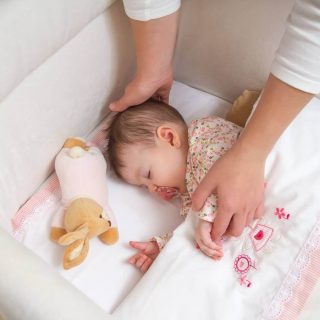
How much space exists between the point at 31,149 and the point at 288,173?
0.46m

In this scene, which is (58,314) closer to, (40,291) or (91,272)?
(40,291)

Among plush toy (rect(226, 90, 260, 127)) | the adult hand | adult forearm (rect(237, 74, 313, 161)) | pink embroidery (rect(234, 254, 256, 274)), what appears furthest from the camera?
plush toy (rect(226, 90, 260, 127))

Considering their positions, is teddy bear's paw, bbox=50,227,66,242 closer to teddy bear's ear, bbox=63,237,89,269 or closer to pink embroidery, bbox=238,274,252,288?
teddy bear's ear, bbox=63,237,89,269

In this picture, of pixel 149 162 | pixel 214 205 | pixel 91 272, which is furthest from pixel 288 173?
pixel 91 272

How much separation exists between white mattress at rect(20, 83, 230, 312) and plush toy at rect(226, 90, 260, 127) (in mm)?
222

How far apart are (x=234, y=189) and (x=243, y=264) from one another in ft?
0.48

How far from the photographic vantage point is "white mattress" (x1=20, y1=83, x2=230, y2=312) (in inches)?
34.5

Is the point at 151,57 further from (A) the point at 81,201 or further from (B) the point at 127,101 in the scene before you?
(A) the point at 81,201

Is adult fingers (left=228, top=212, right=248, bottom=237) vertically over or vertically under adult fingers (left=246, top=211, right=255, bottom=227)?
under

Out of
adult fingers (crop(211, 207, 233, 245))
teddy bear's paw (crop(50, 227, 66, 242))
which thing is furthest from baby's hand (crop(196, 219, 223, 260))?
teddy bear's paw (crop(50, 227, 66, 242))

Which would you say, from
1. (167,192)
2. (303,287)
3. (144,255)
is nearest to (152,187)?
(167,192)

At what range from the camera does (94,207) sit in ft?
2.98

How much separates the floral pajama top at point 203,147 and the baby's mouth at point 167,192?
1 cm

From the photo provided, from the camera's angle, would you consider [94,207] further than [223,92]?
No
